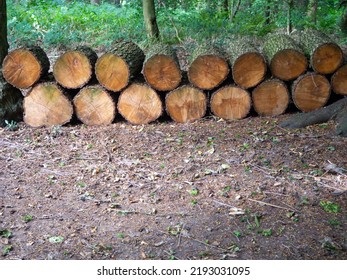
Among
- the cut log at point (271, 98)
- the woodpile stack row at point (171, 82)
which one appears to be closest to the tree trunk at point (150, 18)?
the woodpile stack row at point (171, 82)

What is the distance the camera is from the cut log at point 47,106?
5910mm

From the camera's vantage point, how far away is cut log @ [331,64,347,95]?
18.9ft

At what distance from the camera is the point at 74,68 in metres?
5.82

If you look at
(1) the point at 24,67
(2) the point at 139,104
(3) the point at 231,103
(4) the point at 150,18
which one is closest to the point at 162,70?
(2) the point at 139,104

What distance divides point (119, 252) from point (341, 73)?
397 centimetres

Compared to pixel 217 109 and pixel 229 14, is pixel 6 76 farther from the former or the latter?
pixel 229 14

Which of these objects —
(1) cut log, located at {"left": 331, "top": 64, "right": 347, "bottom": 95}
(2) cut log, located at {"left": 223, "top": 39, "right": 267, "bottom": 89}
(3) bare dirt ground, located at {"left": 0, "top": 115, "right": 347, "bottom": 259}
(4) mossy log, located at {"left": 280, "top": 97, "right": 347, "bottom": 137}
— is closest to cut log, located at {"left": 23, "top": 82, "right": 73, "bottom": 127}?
(3) bare dirt ground, located at {"left": 0, "top": 115, "right": 347, "bottom": 259}

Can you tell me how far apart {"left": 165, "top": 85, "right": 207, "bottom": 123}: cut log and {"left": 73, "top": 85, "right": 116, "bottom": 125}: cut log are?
764 mm

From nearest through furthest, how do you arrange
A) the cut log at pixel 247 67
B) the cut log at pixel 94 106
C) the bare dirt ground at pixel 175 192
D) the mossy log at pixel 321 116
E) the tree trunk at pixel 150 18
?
the bare dirt ground at pixel 175 192, the mossy log at pixel 321 116, the cut log at pixel 247 67, the cut log at pixel 94 106, the tree trunk at pixel 150 18

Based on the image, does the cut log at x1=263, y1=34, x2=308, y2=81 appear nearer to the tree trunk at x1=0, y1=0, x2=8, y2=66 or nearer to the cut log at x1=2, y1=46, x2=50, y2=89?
the cut log at x1=2, y1=46, x2=50, y2=89

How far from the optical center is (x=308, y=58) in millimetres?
5840

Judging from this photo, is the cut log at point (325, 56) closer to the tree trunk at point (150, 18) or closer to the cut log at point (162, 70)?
the cut log at point (162, 70)

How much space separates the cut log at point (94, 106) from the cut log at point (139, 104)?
0.15 meters
